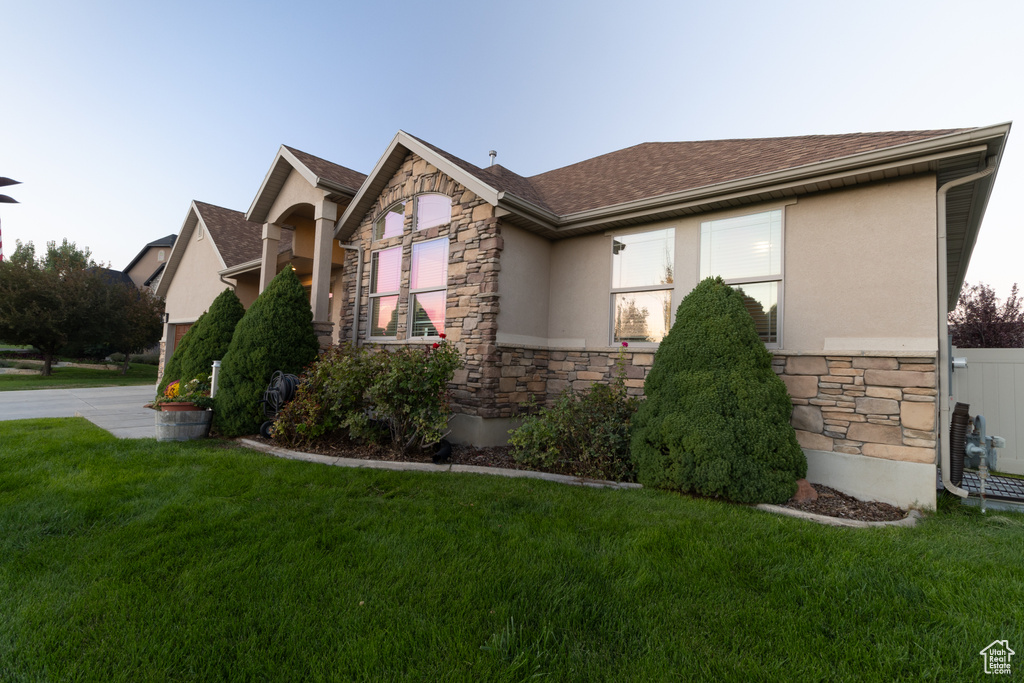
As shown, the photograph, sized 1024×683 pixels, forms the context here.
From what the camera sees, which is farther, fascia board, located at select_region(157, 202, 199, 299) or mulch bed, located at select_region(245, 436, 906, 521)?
fascia board, located at select_region(157, 202, 199, 299)

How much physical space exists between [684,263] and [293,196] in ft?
27.1

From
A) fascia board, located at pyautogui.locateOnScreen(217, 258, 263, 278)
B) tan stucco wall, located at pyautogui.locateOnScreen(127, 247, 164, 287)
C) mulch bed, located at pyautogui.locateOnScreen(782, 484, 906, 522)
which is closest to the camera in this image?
mulch bed, located at pyautogui.locateOnScreen(782, 484, 906, 522)

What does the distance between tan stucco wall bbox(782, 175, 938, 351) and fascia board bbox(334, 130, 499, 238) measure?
157 inches

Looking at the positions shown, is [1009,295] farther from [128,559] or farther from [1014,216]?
[128,559]

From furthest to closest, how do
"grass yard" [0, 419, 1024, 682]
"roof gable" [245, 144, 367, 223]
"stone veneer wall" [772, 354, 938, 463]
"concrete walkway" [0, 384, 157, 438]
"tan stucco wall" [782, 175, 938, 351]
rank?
"roof gable" [245, 144, 367, 223] → "concrete walkway" [0, 384, 157, 438] → "tan stucco wall" [782, 175, 938, 351] → "stone veneer wall" [772, 354, 938, 463] → "grass yard" [0, 419, 1024, 682]

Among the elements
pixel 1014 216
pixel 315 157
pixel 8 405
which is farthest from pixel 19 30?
pixel 1014 216

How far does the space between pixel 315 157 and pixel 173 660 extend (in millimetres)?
10081

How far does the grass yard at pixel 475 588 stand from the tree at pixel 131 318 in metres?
21.7

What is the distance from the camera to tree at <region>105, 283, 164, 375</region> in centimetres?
2066

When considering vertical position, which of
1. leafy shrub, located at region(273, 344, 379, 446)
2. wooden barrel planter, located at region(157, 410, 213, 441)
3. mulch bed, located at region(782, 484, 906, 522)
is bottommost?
mulch bed, located at region(782, 484, 906, 522)

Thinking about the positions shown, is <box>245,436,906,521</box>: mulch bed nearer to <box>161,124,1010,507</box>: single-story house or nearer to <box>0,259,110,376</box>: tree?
<box>161,124,1010,507</box>: single-story house

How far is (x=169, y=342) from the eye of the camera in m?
14.9

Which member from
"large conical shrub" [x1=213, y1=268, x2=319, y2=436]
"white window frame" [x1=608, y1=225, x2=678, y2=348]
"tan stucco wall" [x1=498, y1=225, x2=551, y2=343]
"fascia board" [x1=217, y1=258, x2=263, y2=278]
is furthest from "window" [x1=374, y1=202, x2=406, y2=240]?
"fascia board" [x1=217, y1=258, x2=263, y2=278]

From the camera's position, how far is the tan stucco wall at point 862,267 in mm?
4570
